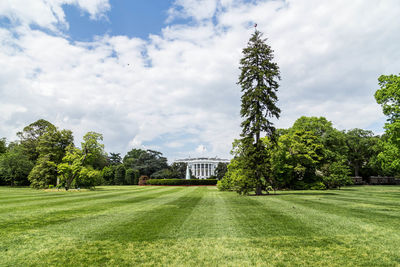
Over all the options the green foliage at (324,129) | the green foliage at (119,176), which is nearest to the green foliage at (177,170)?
the green foliage at (119,176)

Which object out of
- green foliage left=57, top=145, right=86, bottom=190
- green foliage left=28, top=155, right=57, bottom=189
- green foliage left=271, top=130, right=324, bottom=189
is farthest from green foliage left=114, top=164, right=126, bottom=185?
green foliage left=271, top=130, right=324, bottom=189

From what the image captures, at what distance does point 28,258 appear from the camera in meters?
4.77

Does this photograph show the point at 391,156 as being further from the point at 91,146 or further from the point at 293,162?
the point at 91,146

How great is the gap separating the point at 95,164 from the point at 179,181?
32.4 m

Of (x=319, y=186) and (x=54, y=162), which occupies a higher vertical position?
(x=54, y=162)

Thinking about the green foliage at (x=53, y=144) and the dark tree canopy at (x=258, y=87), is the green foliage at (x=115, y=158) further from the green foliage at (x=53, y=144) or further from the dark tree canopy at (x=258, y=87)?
the dark tree canopy at (x=258, y=87)

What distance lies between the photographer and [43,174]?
121ft

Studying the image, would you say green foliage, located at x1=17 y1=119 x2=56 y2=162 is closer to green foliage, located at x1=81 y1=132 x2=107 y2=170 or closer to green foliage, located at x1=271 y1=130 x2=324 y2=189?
green foliage, located at x1=81 y1=132 x2=107 y2=170

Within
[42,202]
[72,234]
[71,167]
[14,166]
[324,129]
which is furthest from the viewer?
[324,129]

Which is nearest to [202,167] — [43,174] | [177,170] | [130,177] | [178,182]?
[177,170]

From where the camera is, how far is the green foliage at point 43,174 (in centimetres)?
3638

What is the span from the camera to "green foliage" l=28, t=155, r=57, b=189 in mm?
36375

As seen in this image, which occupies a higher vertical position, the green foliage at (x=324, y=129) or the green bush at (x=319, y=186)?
the green foliage at (x=324, y=129)

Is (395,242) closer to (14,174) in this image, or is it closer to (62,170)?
(62,170)
